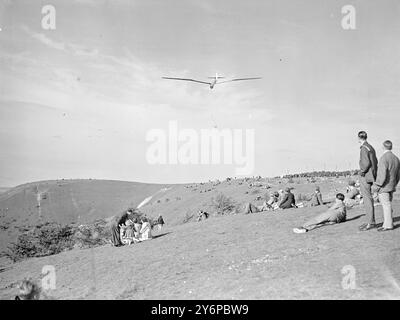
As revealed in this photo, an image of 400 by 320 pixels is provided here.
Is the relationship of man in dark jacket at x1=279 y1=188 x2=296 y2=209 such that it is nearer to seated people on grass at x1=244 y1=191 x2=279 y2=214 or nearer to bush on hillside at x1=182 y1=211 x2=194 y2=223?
seated people on grass at x1=244 y1=191 x2=279 y2=214

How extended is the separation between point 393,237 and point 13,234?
4440 centimetres

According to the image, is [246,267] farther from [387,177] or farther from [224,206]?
[224,206]

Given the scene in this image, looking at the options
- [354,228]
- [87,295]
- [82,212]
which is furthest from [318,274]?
[82,212]

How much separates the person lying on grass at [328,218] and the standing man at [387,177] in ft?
6.32

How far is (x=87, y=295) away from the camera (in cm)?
846

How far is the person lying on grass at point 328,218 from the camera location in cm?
1074

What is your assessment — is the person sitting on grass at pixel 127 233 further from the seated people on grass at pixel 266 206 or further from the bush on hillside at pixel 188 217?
the bush on hillside at pixel 188 217

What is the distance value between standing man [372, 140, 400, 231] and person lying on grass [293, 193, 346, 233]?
1926mm

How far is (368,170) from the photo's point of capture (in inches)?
376

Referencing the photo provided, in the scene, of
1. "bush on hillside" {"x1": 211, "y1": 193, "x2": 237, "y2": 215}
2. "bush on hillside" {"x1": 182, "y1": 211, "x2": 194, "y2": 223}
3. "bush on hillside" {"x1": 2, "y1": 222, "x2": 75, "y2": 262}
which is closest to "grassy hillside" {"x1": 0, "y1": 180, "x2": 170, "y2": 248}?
"bush on hillside" {"x1": 2, "y1": 222, "x2": 75, "y2": 262}

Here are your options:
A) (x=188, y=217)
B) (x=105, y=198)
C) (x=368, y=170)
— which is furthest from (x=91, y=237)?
(x=105, y=198)

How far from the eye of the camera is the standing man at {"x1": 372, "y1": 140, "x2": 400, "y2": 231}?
30.1 feet

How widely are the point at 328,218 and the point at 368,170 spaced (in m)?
2.16
